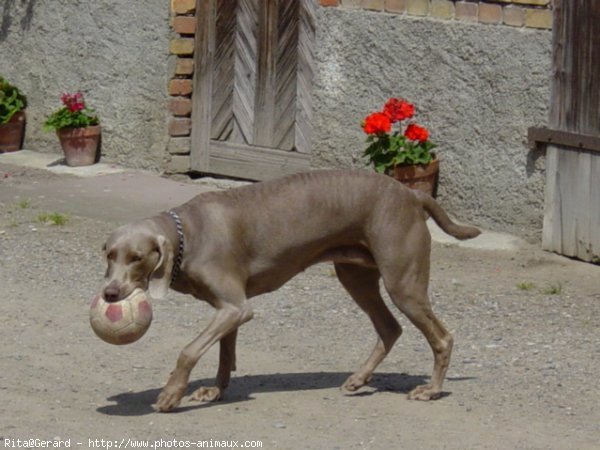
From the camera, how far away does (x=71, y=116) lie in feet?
43.0

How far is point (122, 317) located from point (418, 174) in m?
4.59

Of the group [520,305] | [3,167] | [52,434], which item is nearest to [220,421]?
[52,434]

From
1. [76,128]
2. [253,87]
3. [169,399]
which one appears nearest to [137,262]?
[169,399]

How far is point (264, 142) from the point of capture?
1236 centimetres

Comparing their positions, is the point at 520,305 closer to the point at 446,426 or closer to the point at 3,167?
the point at 446,426

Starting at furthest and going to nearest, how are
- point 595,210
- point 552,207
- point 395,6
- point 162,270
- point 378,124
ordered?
point 395,6, point 378,124, point 552,207, point 595,210, point 162,270

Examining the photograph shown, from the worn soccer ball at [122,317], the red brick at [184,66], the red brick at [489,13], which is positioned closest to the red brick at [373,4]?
the red brick at [489,13]

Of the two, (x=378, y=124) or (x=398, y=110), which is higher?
(x=398, y=110)

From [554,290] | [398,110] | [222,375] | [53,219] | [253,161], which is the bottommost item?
[222,375]

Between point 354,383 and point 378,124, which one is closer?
point 354,383

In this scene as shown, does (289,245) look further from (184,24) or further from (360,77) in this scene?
(184,24)

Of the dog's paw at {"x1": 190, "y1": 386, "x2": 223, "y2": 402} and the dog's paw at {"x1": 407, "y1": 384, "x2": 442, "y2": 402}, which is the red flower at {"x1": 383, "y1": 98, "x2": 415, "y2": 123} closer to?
the dog's paw at {"x1": 407, "y1": 384, "x2": 442, "y2": 402}

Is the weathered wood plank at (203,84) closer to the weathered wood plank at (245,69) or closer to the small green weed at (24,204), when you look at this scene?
the weathered wood plank at (245,69)

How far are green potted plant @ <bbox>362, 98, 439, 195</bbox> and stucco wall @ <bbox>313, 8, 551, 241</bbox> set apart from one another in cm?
20
